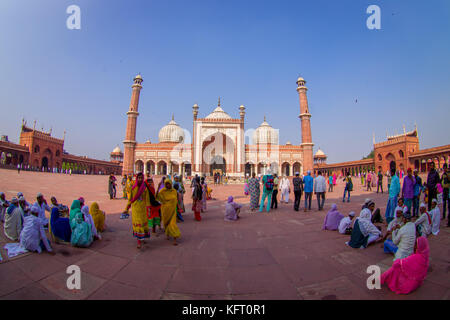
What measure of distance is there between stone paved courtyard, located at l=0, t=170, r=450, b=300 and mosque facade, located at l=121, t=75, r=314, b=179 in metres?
24.9

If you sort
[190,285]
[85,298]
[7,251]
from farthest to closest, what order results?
[7,251]
[190,285]
[85,298]

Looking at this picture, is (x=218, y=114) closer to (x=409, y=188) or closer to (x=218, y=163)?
(x=218, y=163)

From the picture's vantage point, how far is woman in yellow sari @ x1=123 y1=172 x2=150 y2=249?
3551mm

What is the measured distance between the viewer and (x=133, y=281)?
2.47m

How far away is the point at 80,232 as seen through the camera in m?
3.53

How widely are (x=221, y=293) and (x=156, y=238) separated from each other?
226 centimetres

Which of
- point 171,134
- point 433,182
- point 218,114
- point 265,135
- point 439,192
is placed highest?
point 218,114

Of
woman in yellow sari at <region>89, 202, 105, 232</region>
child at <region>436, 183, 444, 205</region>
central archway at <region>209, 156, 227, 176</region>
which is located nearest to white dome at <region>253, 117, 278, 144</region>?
central archway at <region>209, 156, 227, 176</region>

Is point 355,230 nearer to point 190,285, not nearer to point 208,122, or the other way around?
point 190,285

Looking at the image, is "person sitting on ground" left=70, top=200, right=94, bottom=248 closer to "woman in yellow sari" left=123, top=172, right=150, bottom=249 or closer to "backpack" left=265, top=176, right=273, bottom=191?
"woman in yellow sari" left=123, top=172, right=150, bottom=249

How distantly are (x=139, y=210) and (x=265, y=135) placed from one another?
126 ft

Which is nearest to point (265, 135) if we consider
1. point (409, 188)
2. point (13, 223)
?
point (409, 188)
